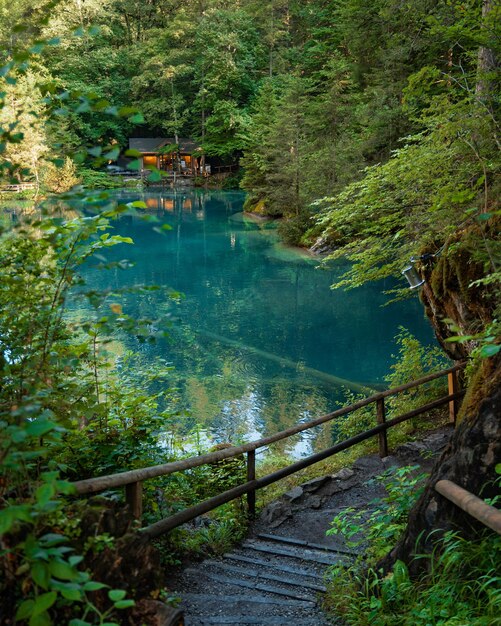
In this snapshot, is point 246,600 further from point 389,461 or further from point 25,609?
point 389,461

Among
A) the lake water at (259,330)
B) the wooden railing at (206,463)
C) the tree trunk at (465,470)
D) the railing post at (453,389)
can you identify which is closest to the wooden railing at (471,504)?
the tree trunk at (465,470)

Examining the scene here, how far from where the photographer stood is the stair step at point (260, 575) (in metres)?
3.57

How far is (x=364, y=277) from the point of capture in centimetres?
887

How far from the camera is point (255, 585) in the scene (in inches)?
140

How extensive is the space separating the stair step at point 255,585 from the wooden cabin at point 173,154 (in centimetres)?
5037

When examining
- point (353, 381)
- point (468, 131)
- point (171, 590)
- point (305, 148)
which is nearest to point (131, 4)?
point (305, 148)

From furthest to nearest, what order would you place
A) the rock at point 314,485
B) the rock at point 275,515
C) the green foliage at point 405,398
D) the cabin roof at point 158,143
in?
the cabin roof at point 158,143 → the green foliage at point 405,398 → the rock at point 314,485 → the rock at point 275,515

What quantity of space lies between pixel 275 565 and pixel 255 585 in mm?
498

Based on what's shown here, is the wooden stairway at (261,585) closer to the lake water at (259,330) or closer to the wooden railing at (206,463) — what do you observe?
the wooden railing at (206,463)

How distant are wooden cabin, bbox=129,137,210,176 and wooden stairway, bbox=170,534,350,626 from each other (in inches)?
1960

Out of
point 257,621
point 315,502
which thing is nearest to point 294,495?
point 315,502

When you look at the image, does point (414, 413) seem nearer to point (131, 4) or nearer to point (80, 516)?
point (80, 516)

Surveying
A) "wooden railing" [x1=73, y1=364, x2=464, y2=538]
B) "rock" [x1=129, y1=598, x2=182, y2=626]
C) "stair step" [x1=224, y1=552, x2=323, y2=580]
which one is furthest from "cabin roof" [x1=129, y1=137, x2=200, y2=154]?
"rock" [x1=129, y1=598, x2=182, y2=626]

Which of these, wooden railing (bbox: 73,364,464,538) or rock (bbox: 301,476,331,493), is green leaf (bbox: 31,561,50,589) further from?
rock (bbox: 301,476,331,493)
